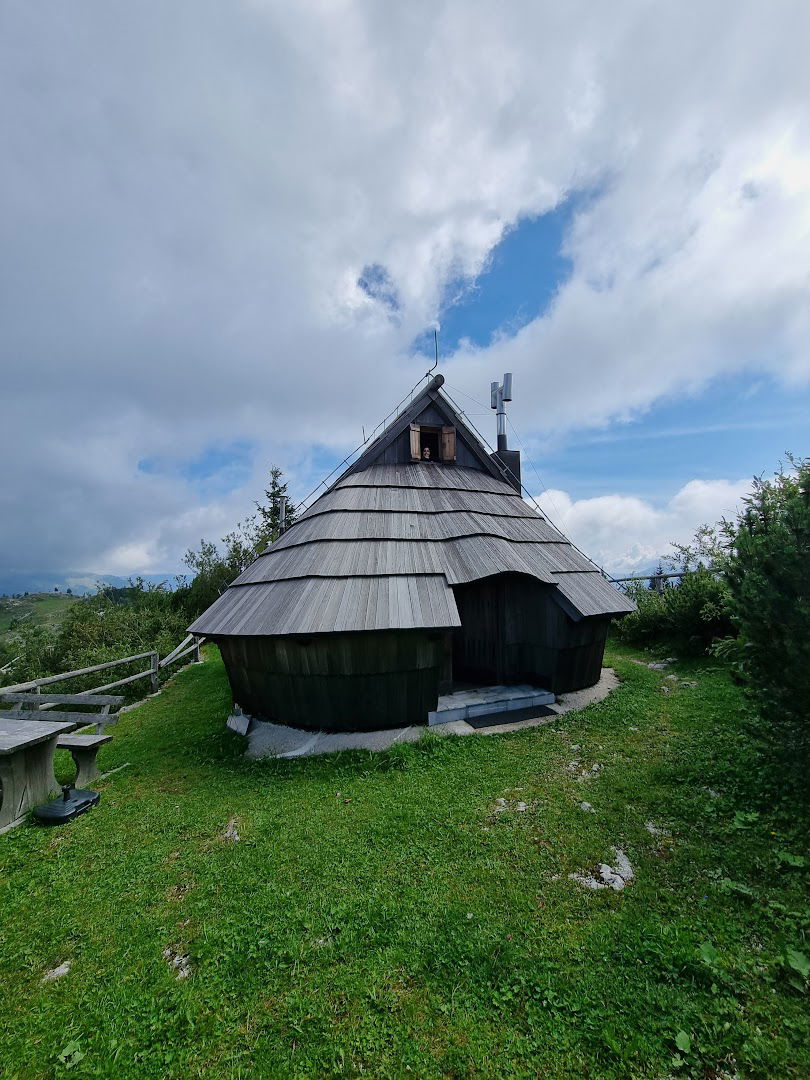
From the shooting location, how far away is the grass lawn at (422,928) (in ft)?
8.87

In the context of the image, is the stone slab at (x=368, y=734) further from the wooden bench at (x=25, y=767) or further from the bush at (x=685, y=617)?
the bush at (x=685, y=617)

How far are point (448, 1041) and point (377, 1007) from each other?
536 millimetres

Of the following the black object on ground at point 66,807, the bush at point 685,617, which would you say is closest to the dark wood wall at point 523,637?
the bush at point 685,617

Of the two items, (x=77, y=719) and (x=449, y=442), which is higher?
(x=449, y=442)

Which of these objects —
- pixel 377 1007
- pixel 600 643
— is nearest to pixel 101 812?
pixel 377 1007

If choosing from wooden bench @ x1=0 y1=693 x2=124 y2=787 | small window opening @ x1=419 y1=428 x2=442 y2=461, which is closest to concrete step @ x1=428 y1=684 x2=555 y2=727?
wooden bench @ x1=0 y1=693 x2=124 y2=787

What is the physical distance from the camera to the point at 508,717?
27.1 feet

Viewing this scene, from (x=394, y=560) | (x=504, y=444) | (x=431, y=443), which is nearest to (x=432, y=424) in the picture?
(x=431, y=443)

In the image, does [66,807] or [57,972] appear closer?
[57,972]

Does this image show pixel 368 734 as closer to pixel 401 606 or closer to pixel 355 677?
pixel 355 677

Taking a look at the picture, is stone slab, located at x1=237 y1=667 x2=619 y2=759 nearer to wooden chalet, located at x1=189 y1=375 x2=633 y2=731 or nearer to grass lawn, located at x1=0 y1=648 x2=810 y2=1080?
wooden chalet, located at x1=189 y1=375 x2=633 y2=731

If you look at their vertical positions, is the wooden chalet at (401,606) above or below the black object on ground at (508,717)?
above

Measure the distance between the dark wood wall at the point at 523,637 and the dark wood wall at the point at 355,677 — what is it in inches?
91.5

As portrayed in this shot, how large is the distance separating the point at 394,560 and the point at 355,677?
7.83 ft
